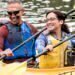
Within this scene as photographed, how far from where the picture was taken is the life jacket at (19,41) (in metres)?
5.64

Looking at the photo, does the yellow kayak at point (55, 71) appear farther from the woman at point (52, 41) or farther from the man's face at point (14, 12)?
the man's face at point (14, 12)

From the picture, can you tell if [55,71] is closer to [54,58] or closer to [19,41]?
[54,58]

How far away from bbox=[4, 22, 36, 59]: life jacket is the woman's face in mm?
299

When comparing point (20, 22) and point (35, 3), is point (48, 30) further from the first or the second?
point (35, 3)

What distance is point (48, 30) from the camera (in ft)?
17.8

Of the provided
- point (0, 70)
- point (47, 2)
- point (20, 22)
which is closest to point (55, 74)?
point (0, 70)

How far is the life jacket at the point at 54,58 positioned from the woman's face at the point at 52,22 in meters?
0.19

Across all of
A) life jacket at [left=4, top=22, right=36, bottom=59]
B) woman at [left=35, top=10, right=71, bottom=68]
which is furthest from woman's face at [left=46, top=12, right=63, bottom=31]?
life jacket at [left=4, top=22, right=36, bottom=59]

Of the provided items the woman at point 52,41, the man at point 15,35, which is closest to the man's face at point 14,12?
the man at point 15,35

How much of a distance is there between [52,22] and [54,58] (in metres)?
0.49

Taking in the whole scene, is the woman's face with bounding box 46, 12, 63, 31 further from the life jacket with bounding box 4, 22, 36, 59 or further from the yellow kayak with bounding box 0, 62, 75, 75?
the yellow kayak with bounding box 0, 62, 75, 75

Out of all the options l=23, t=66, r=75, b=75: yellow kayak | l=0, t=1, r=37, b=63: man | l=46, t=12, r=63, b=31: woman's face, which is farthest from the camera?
l=0, t=1, r=37, b=63: man

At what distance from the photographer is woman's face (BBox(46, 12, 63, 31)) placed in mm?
5457

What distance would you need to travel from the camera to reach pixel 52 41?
540cm
